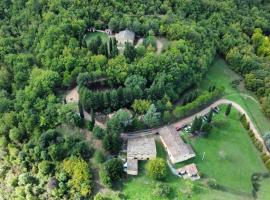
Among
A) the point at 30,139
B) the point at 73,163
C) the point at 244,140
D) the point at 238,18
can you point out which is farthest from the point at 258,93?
the point at 30,139

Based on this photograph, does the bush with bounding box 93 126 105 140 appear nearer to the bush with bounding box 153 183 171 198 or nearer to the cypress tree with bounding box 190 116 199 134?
the bush with bounding box 153 183 171 198

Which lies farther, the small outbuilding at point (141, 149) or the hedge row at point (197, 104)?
the hedge row at point (197, 104)

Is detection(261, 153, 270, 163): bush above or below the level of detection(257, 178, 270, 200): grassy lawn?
above

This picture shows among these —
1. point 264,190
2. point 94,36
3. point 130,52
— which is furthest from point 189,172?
point 94,36

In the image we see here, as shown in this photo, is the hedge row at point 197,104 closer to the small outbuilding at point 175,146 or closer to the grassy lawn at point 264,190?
the small outbuilding at point 175,146

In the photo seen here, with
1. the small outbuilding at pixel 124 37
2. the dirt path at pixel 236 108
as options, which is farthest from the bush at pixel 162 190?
the small outbuilding at pixel 124 37

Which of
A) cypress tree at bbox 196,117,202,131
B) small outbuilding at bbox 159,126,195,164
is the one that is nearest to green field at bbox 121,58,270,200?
small outbuilding at bbox 159,126,195,164

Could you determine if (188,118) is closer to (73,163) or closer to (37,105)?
(73,163)
